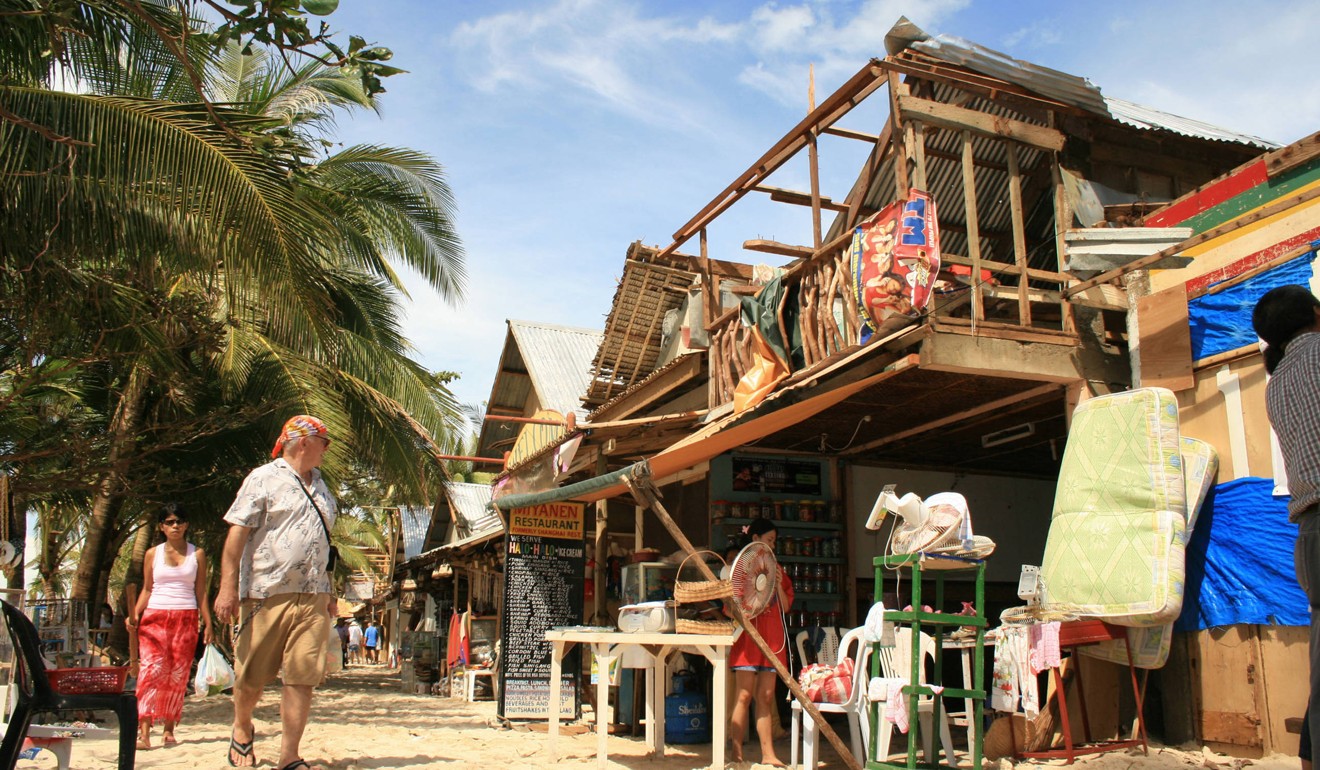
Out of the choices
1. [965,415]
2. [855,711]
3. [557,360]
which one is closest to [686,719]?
[855,711]

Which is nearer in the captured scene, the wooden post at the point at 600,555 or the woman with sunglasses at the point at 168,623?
the woman with sunglasses at the point at 168,623

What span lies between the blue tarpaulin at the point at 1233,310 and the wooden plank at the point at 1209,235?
0.97 feet

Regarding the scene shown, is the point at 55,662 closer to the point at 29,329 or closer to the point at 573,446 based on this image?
the point at 29,329

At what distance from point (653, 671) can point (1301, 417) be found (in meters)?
4.96

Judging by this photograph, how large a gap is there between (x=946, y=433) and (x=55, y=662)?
8526 millimetres

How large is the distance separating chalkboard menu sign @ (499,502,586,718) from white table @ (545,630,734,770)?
229 cm

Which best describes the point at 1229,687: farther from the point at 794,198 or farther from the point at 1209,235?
the point at 794,198

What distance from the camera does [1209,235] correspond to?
6.08m

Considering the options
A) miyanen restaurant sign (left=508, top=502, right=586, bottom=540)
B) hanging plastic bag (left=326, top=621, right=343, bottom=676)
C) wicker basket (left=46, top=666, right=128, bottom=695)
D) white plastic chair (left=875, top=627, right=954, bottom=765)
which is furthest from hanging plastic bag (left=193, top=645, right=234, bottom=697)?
miyanen restaurant sign (left=508, top=502, right=586, bottom=540)

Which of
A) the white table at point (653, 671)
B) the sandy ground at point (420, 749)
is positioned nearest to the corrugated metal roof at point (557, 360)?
the sandy ground at point (420, 749)

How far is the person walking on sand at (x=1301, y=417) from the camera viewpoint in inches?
118

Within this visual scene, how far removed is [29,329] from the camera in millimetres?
8664

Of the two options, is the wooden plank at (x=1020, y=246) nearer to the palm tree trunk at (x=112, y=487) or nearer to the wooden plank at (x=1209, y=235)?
the wooden plank at (x=1209, y=235)

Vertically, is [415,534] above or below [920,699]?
above
